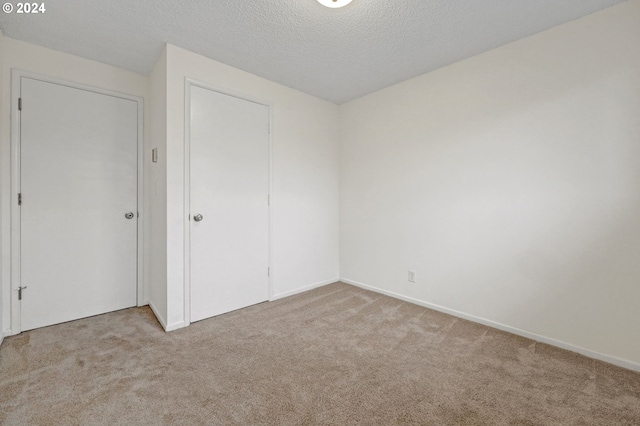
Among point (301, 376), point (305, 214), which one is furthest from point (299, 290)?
point (301, 376)

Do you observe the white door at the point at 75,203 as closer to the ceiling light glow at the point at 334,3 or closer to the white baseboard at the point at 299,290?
the white baseboard at the point at 299,290

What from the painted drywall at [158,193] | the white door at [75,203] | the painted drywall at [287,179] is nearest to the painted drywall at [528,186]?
the painted drywall at [287,179]

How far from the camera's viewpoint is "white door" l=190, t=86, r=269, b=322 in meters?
2.49

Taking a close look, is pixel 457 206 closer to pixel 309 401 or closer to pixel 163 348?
pixel 309 401

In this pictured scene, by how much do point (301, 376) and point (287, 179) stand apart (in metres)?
2.06

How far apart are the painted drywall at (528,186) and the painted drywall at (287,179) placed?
2.43ft

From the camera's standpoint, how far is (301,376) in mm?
1734

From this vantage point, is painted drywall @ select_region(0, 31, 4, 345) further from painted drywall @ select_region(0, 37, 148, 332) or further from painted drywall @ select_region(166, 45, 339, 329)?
painted drywall @ select_region(166, 45, 339, 329)

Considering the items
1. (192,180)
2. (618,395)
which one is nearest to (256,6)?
(192,180)

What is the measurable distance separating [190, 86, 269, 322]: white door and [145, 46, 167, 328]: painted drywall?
22 cm

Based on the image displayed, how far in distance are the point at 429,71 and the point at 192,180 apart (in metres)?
2.54

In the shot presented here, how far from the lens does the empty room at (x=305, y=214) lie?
1662 mm

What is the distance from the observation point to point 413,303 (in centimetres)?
296

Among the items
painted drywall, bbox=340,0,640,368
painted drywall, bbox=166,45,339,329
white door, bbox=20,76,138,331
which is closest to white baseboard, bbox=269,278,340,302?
painted drywall, bbox=166,45,339,329
